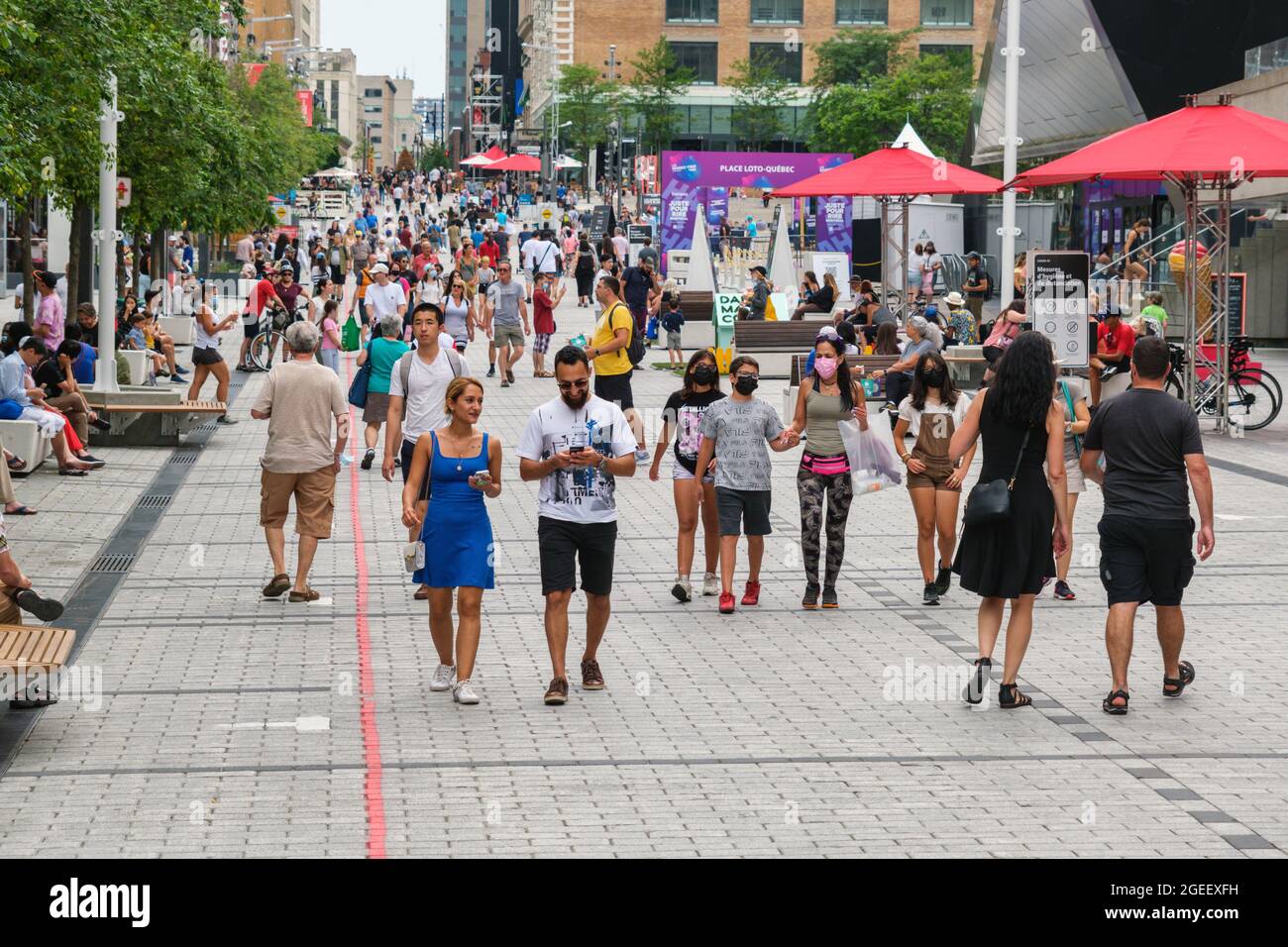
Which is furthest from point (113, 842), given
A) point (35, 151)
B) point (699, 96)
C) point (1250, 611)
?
point (699, 96)

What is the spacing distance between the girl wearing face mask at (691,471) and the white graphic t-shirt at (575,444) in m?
2.51

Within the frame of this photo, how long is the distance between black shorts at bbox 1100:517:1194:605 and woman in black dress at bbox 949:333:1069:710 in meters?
0.31

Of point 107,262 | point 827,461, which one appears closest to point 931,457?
point 827,461

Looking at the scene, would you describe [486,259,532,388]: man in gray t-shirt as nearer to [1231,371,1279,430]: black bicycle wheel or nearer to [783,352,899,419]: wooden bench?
[783,352,899,419]: wooden bench

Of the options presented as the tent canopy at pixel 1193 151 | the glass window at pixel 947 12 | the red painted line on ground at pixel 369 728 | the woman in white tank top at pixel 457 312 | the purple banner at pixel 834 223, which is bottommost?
the red painted line on ground at pixel 369 728

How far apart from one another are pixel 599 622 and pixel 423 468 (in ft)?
3.75

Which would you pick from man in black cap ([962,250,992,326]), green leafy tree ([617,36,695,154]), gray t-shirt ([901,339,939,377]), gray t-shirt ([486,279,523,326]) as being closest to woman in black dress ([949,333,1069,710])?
gray t-shirt ([901,339,939,377])

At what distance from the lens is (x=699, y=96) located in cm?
10838

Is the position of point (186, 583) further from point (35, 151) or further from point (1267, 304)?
point (1267, 304)

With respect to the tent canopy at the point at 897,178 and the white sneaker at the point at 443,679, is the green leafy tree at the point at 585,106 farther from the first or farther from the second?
the white sneaker at the point at 443,679

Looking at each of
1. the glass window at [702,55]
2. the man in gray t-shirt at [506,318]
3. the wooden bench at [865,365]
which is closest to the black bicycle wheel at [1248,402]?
the wooden bench at [865,365]

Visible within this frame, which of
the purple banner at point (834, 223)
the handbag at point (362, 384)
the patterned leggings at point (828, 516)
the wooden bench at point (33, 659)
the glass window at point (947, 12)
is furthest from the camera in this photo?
the glass window at point (947, 12)

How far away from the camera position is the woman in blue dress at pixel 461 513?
871 centimetres

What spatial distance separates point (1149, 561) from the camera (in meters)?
8.53
